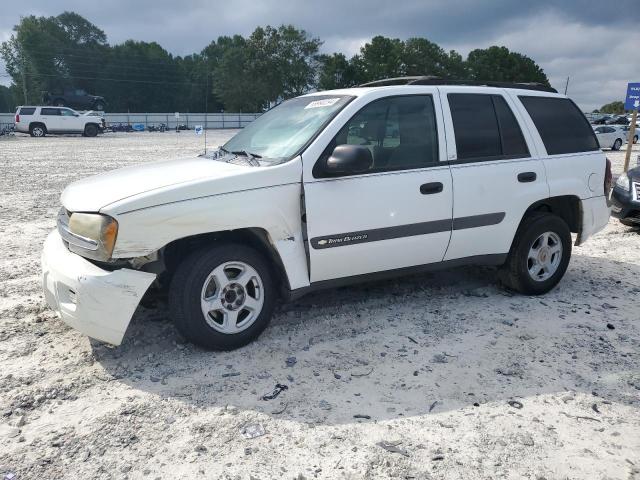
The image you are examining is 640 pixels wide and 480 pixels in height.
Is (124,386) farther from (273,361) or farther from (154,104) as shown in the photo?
(154,104)

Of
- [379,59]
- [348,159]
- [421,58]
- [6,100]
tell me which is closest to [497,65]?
[421,58]

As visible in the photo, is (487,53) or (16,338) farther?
(487,53)

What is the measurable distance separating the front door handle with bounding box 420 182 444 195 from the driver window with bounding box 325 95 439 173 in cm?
16

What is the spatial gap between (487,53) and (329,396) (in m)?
98.3

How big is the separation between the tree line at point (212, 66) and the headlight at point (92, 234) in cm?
7365

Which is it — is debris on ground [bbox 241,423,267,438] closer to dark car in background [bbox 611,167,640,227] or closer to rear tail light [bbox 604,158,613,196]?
rear tail light [bbox 604,158,613,196]

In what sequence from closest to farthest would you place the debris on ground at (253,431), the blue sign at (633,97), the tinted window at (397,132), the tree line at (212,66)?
the debris on ground at (253,431)
the tinted window at (397,132)
the blue sign at (633,97)
the tree line at (212,66)

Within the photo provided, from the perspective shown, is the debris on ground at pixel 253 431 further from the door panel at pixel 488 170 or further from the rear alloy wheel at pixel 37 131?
the rear alloy wheel at pixel 37 131

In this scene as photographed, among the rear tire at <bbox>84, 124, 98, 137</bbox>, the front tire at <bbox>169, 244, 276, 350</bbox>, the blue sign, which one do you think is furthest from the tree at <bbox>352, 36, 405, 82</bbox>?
the front tire at <bbox>169, 244, 276, 350</bbox>

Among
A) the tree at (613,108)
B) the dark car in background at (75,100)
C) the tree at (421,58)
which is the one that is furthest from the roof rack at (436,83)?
the tree at (613,108)

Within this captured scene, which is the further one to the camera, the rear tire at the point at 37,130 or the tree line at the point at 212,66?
the tree line at the point at 212,66

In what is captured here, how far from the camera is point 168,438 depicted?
9.08ft

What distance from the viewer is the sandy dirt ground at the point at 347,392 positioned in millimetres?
2604

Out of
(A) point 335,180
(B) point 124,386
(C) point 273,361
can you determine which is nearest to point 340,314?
(C) point 273,361
